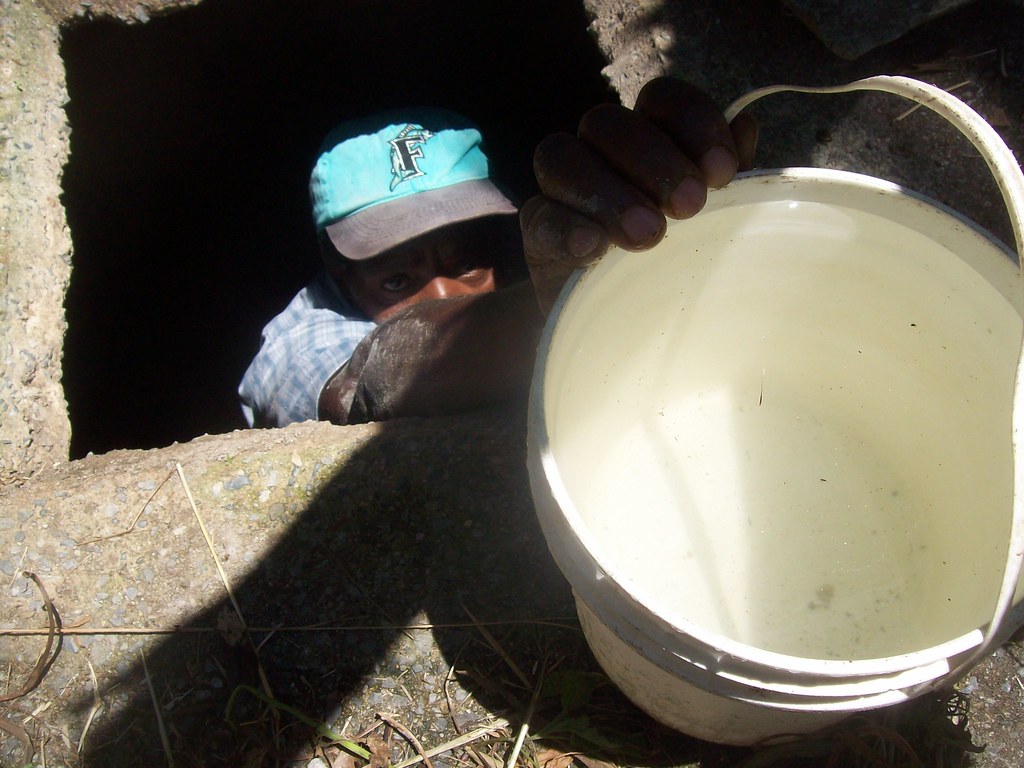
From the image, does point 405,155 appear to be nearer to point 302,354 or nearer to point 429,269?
point 429,269

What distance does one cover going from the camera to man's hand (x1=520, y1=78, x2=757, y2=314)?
965 mm

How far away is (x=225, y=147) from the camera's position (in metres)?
2.85

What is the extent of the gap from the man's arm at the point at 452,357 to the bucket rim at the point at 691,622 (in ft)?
1.84

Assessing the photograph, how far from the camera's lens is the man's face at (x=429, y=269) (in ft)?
7.06

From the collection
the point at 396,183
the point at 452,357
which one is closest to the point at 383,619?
the point at 452,357

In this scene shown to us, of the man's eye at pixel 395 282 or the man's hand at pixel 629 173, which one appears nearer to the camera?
the man's hand at pixel 629 173

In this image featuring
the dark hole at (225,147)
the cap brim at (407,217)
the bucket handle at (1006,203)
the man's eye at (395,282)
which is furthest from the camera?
the dark hole at (225,147)

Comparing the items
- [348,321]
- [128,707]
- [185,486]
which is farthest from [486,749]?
[348,321]

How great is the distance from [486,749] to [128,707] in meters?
0.59

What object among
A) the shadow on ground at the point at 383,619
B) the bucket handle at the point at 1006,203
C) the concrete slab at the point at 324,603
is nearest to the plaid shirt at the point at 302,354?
the concrete slab at the point at 324,603

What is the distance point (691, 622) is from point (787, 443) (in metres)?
0.72

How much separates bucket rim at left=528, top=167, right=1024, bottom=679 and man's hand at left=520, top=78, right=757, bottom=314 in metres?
0.06

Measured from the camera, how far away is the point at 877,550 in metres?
1.38

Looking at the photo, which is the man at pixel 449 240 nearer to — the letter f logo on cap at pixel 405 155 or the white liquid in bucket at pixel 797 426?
the letter f logo on cap at pixel 405 155
